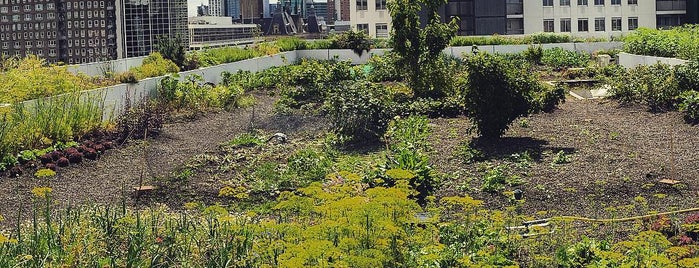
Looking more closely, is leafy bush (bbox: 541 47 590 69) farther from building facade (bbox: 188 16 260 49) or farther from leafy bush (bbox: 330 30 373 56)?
building facade (bbox: 188 16 260 49)

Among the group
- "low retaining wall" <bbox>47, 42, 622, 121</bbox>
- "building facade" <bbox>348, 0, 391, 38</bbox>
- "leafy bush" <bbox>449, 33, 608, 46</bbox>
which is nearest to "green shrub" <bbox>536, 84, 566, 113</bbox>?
"low retaining wall" <bbox>47, 42, 622, 121</bbox>

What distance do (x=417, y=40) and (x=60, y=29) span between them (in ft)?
475

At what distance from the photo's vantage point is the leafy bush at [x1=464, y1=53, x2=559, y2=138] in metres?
16.3

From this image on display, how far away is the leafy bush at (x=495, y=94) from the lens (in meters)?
16.3

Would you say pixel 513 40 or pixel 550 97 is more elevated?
pixel 513 40

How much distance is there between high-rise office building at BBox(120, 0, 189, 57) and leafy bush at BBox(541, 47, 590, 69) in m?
119

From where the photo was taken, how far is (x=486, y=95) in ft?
53.8

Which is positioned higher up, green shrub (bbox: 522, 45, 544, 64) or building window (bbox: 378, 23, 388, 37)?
building window (bbox: 378, 23, 388, 37)

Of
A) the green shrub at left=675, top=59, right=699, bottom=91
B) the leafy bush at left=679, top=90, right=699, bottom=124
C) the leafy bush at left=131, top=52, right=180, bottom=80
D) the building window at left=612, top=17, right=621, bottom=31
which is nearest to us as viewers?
the leafy bush at left=679, top=90, right=699, bottom=124

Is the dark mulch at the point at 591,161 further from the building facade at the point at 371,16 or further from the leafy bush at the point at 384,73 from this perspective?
the building facade at the point at 371,16

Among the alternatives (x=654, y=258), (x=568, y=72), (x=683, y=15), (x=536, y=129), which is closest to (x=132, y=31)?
(x=683, y=15)

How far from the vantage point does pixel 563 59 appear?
108 ft

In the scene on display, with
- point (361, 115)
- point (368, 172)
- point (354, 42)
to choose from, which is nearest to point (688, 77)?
point (361, 115)

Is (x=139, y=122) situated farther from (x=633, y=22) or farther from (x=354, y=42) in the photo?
(x=633, y=22)
